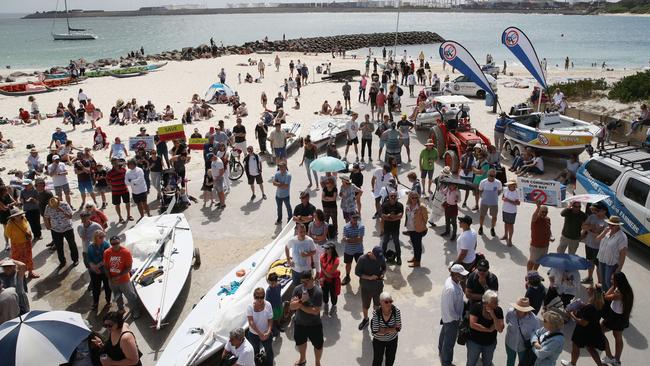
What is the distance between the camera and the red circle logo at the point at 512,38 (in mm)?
17625

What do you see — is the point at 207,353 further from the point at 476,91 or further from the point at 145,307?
the point at 476,91

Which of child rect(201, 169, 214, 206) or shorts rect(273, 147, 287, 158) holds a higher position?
shorts rect(273, 147, 287, 158)

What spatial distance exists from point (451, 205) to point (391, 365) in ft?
15.6

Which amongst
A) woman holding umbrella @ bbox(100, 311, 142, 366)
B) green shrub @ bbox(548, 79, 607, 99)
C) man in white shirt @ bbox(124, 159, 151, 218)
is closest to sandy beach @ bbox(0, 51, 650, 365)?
man in white shirt @ bbox(124, 159, 151, 218)

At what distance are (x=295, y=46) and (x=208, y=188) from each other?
54.5m

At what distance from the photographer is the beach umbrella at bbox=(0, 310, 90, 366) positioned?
5234mm

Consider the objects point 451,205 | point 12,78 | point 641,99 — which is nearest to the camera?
point 451,205

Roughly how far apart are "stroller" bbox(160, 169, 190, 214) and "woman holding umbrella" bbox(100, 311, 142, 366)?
7.07m

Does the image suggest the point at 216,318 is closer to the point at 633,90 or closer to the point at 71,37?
the point at 633,90

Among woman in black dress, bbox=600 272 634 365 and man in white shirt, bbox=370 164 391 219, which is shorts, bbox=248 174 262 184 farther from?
woman in black dress, bbox=600 272 634 365

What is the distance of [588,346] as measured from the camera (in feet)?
21.2

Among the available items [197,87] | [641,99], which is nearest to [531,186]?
[641,99]

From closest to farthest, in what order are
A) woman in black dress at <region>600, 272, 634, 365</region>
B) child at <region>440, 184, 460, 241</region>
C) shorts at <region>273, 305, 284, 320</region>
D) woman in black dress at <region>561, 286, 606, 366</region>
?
woman in black dress at <region>561, 286, 606, 366</region>, woman in black dress at <region>600, 272, 634, 365</region>, shorts at <region>273, 305, 284, 320</region>, child at <region>440, 184, 460, 241</region>

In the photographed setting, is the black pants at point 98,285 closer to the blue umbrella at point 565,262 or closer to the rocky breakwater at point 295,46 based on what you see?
the blue umbrella at point 565,262
